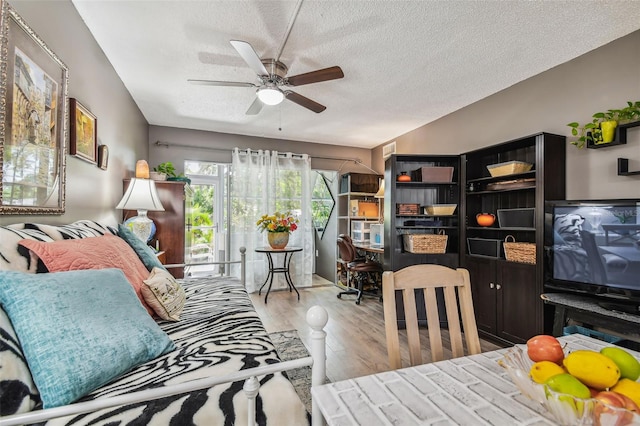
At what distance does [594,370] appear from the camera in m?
0.62

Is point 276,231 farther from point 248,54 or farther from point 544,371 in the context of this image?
point 544,371

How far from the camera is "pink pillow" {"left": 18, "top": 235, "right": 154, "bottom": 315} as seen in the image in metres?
1.12

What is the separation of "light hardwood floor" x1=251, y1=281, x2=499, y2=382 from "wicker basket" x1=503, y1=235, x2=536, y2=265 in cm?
83

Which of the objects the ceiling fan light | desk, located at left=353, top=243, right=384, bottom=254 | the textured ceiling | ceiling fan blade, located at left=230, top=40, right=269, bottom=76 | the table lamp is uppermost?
the textured ceiling

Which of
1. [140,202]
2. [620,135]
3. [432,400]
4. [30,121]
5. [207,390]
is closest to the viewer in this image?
[432,400]

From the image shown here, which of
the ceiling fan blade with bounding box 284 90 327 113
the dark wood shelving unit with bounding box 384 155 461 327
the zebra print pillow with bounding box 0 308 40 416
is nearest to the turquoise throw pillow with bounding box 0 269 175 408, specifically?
the zebra print pillow with bounding box 0 308 40 416

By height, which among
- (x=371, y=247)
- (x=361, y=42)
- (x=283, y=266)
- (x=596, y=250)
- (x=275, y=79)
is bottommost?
(x=283, y=266)

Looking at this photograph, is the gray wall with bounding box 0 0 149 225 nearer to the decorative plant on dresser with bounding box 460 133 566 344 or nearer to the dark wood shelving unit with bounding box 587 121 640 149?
the decorative plant on dresser with bounding box 460 133 566 344

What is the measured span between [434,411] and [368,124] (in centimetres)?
397

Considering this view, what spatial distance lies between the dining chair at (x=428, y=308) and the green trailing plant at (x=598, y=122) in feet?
6.22

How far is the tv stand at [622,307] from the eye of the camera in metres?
1.80

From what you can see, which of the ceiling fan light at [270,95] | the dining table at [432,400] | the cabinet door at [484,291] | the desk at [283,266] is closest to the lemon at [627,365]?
the dining table at [432,400]

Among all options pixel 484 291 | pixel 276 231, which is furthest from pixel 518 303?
pixel 276 231

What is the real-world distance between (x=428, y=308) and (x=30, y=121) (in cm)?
206
